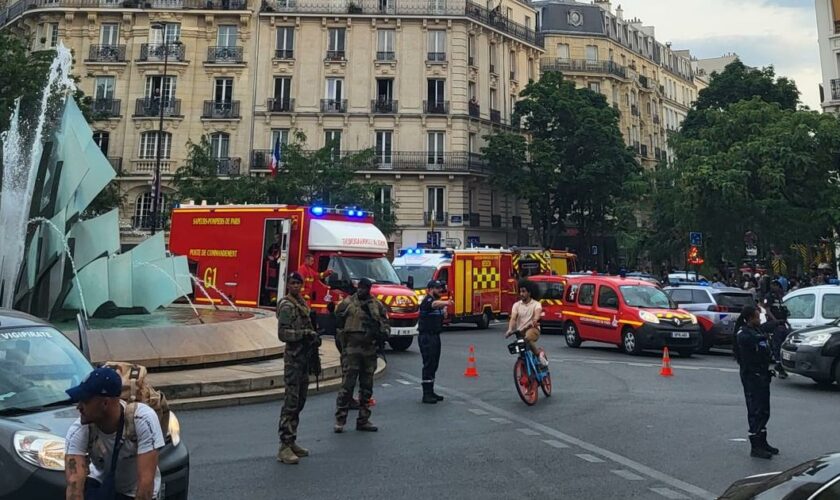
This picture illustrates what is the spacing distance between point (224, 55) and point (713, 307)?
34612 mm

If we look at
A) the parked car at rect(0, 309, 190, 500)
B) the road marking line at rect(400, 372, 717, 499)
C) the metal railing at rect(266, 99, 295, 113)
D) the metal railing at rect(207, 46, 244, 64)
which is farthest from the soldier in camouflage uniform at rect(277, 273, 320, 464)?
the metal railing at rect(207, 46, 244, 64)

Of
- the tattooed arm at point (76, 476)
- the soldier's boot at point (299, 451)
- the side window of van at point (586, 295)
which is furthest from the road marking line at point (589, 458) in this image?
the side window of van at point (586, 295)

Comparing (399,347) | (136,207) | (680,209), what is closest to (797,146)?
(680,209)

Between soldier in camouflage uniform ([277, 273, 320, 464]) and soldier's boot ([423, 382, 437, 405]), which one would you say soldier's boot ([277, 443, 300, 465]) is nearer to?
soldier in camouflage uniform ([277, 273, 320, 464])

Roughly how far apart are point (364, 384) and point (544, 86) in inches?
1512

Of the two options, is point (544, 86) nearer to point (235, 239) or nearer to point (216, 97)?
point (216, 97)

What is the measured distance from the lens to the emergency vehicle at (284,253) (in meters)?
16.3

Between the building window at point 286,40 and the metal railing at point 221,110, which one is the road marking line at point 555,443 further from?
the building window at point 286,40

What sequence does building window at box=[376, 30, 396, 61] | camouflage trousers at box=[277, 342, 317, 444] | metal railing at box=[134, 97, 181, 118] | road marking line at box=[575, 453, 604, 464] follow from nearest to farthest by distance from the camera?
camouflage trousers at box=[277, 342, 317, 444] < road marking line at box=[575, 453, 604, 464] < metal railing at box=[134, 97, 181, 118] < building window at box=[376, 30, 396, 61]

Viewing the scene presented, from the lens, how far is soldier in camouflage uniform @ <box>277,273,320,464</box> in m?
6.63

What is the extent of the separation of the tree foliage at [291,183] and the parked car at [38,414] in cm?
2849

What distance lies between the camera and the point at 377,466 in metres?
6.45

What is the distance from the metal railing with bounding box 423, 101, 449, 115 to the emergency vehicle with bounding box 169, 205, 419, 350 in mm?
23759

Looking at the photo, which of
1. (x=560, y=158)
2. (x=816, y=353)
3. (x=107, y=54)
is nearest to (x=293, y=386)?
(x=816, y=353)
